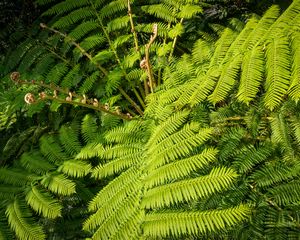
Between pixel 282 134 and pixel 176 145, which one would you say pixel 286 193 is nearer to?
pixel 282 134

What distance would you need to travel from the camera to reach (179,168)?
1750mm

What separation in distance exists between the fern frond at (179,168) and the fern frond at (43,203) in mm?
586

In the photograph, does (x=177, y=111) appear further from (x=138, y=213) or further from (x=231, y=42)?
(x=138, y=213)

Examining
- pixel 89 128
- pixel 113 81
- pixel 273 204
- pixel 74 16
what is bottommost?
pixel 273 204

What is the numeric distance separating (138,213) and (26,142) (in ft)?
4.59

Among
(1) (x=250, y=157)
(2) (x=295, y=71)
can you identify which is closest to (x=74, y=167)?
(1) (x=250, y=157)

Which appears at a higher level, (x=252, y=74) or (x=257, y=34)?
(x=257, y=34)

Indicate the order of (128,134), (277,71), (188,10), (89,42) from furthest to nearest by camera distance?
(89,42), (188,10), (128,134), (277,71)

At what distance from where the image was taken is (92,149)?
2289 mm

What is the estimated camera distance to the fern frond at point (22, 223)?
6.60ft

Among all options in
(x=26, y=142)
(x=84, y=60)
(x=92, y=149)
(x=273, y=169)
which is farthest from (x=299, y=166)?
(x=84, y=60)

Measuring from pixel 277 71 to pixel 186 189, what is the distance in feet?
2.28

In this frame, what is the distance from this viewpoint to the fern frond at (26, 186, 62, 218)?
204 centimetres

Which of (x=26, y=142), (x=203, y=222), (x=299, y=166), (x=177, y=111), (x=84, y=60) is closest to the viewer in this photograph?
(x=203, y=222)
